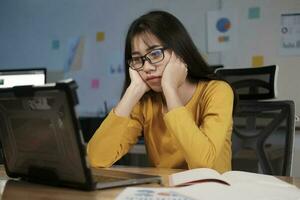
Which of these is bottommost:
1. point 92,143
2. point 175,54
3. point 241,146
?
point 241,146

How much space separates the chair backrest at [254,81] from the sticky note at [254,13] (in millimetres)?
1027

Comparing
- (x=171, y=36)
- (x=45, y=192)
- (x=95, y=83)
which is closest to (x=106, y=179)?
(x=45, y=192)

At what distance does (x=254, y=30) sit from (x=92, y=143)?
1.77m

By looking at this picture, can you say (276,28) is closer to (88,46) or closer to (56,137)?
(88,46)

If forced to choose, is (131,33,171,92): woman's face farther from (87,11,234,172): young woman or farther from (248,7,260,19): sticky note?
(248,7,260,19): sticky note

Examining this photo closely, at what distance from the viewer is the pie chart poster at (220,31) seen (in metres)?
2.65

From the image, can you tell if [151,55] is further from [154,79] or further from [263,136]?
[263,136]

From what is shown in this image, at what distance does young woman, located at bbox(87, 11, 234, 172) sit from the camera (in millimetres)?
1118

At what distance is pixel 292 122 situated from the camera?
134 centimetres

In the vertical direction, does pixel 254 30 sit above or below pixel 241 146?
above

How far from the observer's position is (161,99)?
52.3 inches

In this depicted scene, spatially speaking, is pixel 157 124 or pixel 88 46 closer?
pixel 157 124

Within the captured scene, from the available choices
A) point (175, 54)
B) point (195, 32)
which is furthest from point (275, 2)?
point (175, 54)

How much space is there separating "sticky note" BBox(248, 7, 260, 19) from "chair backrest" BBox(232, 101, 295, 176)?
1.28 m
